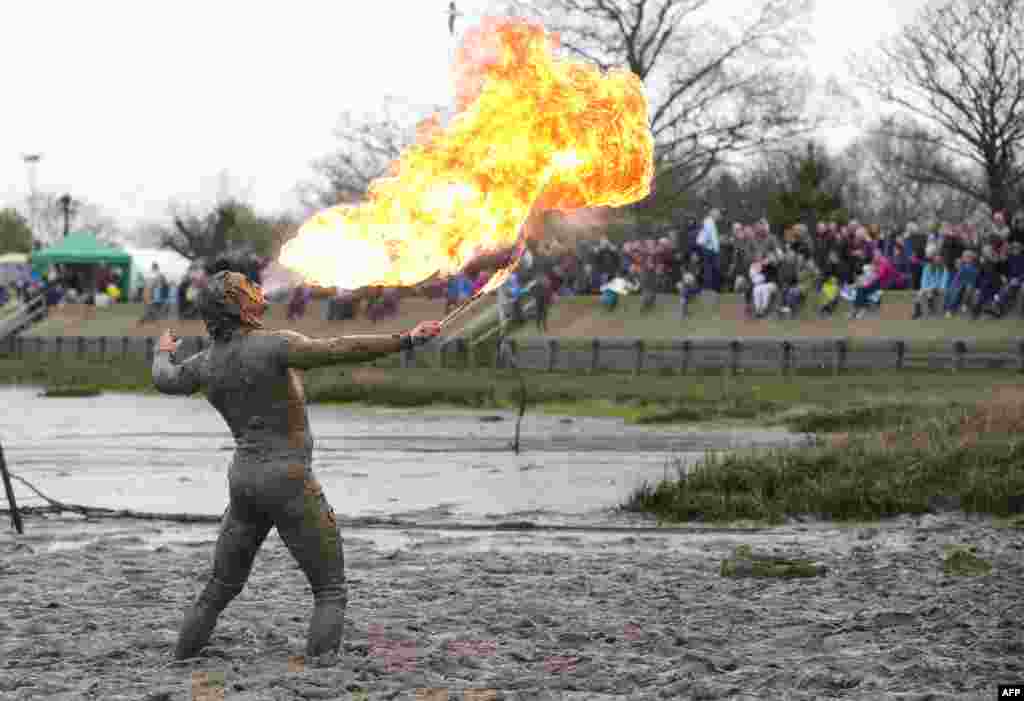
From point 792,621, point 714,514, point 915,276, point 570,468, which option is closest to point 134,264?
point 915,276

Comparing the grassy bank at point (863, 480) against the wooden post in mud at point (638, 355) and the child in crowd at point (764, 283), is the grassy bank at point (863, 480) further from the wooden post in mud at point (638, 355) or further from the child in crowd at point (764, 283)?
the wooden post in mud at point (638, 355)

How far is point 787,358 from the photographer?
34594 mm

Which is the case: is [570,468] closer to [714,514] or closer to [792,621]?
[714,514]

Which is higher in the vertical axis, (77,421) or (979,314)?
(979,314)

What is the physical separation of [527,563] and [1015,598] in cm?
328

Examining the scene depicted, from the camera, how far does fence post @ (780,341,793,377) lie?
3418cm

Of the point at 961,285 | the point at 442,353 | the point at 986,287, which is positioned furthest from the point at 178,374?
the point at 442,353

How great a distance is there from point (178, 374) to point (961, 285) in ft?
88.0

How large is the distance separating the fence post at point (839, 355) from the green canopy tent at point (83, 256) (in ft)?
128

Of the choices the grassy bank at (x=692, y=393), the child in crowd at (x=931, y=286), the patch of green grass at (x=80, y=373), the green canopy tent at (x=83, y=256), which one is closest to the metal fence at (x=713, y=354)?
the grassy bank at (x=692, y=393)

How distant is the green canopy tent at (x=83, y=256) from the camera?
2628 inches

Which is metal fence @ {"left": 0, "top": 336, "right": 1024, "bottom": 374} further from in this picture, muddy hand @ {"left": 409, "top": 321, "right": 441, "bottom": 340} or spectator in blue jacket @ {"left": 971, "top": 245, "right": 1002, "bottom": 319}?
muddy hand @ {"left": 409, "top": 321, "right": 441, "bottom": 340}

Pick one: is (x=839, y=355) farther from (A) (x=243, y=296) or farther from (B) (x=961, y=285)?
(A) (x=243, y=296)

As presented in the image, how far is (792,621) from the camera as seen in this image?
884 centimetres
